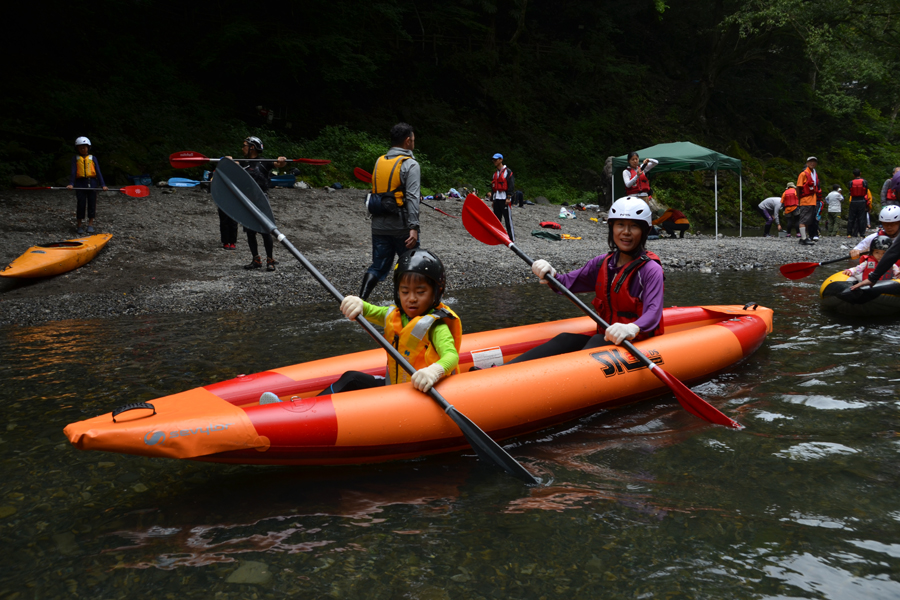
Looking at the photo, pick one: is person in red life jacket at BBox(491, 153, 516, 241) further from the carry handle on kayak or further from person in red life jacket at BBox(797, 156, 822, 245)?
the carry handle on kayak

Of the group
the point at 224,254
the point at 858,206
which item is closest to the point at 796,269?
the point at 224,254

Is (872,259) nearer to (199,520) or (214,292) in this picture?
(199,520)

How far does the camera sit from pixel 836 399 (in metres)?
3.59

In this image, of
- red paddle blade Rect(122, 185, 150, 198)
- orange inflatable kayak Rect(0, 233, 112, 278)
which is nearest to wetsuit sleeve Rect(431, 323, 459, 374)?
orange inflatable kayak Rect(0, 233, 112, 278)

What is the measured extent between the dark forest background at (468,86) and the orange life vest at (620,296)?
418 inches

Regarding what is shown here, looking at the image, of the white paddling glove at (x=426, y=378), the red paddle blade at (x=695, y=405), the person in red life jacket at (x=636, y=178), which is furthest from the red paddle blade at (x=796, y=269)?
the white paddling glove at (x=426, y=378)

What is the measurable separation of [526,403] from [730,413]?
52.0 inches

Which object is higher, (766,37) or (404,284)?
(766,37)

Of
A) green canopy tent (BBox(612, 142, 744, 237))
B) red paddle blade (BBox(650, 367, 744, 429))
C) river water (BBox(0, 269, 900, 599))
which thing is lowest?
river water (BBox(0, 269, 900, 599))

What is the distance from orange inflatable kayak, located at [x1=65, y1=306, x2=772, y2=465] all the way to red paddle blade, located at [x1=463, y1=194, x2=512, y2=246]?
1.09m

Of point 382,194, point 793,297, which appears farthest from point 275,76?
point 793,297

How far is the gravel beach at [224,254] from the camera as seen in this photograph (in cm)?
652

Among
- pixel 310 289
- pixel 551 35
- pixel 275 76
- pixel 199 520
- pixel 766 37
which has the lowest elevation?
pixel 199 520

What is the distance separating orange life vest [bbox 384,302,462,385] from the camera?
118 inches
